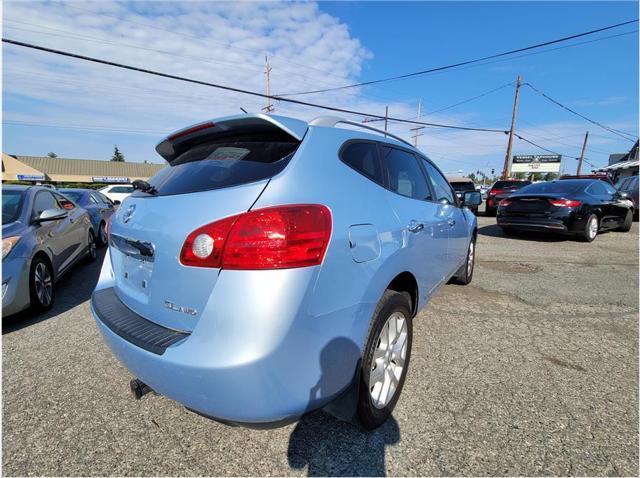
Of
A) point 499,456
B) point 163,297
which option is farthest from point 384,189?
point 499,456

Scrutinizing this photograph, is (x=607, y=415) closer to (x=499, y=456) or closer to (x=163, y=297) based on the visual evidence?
(x=499, y=456)

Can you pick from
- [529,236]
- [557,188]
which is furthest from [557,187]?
[529,236]

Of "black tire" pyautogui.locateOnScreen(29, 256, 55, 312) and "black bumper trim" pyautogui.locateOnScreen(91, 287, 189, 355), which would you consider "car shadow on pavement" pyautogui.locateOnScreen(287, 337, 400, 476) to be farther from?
"black tire" pyautogui.locateOnScreen(29, 256, 55, 312)

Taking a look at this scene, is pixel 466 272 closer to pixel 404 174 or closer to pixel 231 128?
pixel 404 174

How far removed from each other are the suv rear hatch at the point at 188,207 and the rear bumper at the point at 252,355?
0.12 meters

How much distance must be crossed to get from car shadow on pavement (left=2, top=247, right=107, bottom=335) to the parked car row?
0.40 feet

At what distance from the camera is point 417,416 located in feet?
6.91

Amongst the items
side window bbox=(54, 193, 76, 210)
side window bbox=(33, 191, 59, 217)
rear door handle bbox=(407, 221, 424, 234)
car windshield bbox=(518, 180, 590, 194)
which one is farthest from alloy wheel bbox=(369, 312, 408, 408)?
car windshield bbox=(518, 180, 590, 194)

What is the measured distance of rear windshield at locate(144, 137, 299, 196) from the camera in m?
1.61

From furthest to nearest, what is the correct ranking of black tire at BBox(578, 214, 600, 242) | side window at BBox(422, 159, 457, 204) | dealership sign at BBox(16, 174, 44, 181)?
dealership sign at BBox(16, 174, 44, 181) → black tire at BBox(578, 214, 600, 242) → side window at BBox(422, 159, 457, 204)

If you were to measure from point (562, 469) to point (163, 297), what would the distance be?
2.18 meters

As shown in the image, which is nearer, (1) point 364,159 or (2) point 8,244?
(1) point 364,159

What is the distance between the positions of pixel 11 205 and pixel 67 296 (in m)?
1.28

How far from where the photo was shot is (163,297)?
1583 millimetres
